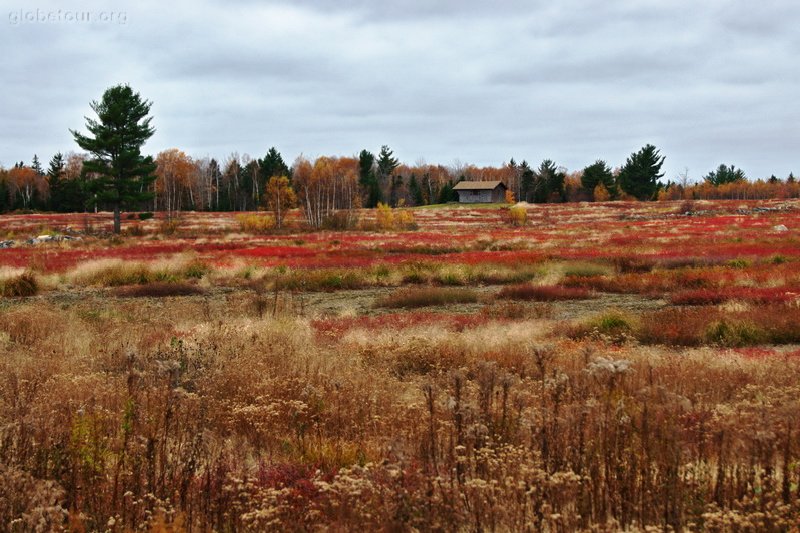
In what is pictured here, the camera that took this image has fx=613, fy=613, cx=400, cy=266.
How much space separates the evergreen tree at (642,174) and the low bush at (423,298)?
94181mm

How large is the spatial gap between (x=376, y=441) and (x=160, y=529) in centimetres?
241

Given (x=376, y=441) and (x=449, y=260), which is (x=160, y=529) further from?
(x=449, y=260)

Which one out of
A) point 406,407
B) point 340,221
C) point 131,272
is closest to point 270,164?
point 340,221

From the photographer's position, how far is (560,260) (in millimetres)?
26172

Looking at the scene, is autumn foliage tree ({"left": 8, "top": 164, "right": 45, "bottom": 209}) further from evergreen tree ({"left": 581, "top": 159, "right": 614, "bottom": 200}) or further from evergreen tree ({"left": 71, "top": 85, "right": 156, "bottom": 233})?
evergreen tree ({"left": 581, "top": 159, "right": 614, "bottom": 200})

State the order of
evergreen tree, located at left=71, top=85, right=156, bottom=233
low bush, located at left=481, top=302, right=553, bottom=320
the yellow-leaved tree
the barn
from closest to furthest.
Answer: low bush, located at left=481, top=302, right=553, bottom=320 → evergreen tree, located at left=71, top=85, right=156, bottom=233 → the yellow-leaved tree → the barn

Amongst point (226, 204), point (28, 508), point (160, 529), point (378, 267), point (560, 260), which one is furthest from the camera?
point (226, 204)

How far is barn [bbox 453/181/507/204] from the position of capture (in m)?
108

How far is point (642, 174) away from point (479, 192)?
2736 cm

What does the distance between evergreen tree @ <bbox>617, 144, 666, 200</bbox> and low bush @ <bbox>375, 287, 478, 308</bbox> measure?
94181mm

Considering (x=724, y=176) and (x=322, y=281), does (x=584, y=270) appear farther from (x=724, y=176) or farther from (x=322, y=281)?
(x=724, y=176)

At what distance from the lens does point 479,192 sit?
109250 mm

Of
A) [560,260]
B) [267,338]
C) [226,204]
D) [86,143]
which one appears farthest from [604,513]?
[226,204]

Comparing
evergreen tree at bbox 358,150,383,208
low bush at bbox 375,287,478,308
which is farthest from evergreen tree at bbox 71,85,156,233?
evergreen tree at bbox 358,150,383,208
